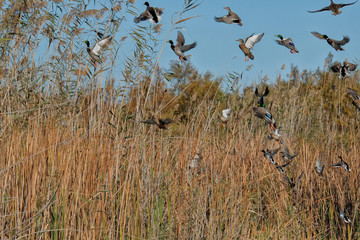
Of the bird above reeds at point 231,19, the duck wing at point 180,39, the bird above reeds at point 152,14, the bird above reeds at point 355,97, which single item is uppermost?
the bird above reeds at point 231,19

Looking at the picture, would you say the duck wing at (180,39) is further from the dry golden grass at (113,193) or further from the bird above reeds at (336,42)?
the bird above reeds at (336,42)

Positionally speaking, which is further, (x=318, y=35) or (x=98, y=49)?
(x=318, y=35)

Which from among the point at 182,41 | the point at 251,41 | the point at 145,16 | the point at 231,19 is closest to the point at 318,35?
the point at 251,41

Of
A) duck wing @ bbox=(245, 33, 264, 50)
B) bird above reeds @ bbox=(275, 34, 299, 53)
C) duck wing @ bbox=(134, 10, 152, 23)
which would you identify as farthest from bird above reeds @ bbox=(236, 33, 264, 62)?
duck wing @ bbox=(134, 10, 152, 23)

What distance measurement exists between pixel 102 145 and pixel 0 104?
1445mm

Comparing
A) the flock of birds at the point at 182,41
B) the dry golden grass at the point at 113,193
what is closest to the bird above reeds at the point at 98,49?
the flock of birds at the point at 182,41

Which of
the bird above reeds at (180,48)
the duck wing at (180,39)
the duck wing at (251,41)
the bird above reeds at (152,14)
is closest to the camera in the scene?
the bird above reeds at (152,14)

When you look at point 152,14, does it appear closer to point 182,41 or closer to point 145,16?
point 145,16

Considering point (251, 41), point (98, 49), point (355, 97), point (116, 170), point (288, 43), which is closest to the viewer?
point (116, 170)

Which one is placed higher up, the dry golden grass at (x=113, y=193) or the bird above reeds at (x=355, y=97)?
the bird above reeds at (x=355, y=97)

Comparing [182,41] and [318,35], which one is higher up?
[318,35]

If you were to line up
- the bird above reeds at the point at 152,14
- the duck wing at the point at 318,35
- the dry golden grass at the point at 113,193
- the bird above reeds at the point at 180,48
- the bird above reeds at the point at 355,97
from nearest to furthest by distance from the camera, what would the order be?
the dry golden grass at the point at 113,193 < the bird above reeds at the point at 152,14 < the bird above reeds at the point at 180,48 < the bird above reeds at the point at 355,97 < the duck wing at the point at 318,35

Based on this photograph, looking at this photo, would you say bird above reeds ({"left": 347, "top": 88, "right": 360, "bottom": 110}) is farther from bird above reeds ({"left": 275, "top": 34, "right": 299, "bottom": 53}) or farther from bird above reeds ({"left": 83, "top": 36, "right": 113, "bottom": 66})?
bird above reeds ({"left": 83, "top": 36, "right": 113, "bottom": 66})

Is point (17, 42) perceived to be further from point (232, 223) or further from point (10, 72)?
point (232, 223)
